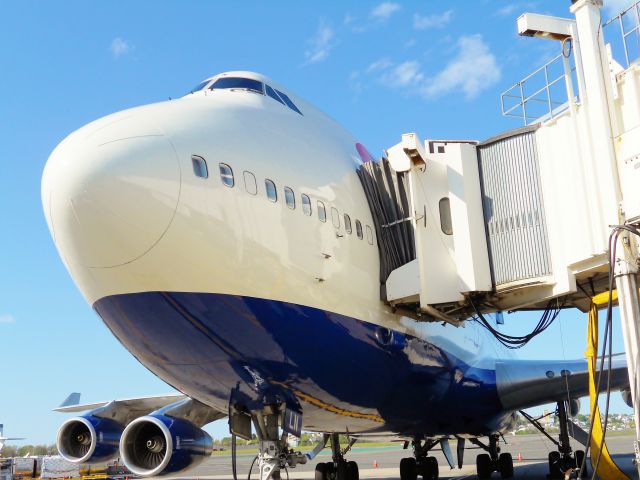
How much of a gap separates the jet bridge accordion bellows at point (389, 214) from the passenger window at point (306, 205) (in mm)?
1437

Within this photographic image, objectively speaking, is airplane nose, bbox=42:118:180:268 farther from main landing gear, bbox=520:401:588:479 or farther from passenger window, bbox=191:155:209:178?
main landing gear, bbox=520:401:588:479

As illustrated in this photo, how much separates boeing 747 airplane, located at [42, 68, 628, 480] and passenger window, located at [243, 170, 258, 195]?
0.09 feet

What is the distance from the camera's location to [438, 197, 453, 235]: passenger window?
793cm

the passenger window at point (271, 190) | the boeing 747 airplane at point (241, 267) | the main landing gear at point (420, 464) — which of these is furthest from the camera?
the main landing gear at point (420, 464)

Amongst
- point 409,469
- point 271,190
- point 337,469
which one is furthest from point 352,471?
point 271,190

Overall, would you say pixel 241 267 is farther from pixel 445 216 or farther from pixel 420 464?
pixel 420 464

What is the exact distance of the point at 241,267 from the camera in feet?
19.6

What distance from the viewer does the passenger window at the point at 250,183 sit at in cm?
618

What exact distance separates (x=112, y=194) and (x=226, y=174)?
1072 mm

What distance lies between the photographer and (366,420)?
9305 millimetres

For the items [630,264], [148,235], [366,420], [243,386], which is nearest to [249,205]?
[148,235]

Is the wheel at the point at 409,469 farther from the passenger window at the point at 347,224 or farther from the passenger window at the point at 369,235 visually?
the passenger window at the point at 347,224

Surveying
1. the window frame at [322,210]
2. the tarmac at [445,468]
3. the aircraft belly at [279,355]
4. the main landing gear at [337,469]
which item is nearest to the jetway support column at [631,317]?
the aircraft belly at [279,355]

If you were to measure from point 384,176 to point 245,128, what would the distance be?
2.32 meters
